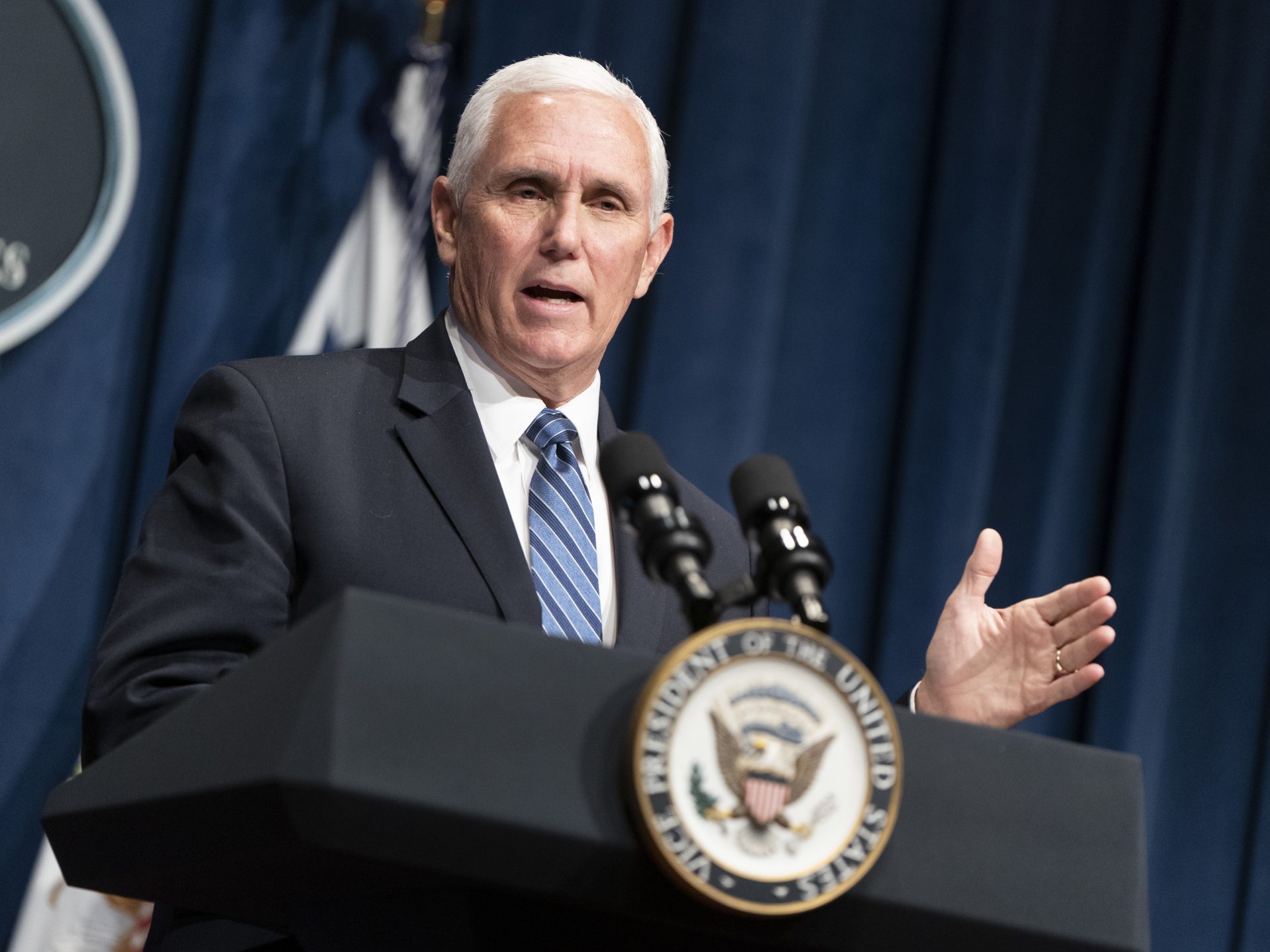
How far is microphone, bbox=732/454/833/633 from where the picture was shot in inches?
34.1

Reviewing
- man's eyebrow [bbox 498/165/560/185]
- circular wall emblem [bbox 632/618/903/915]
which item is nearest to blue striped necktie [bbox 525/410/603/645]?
man's eyebrow [bbox 498/165/560/185]

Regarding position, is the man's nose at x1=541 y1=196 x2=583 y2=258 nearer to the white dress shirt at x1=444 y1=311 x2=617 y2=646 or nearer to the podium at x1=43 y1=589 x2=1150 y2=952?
the white dress shirt at x1=444 y1=311 x2=617 y2=646

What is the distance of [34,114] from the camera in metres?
2.50

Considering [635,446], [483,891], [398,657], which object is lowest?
[483,891]

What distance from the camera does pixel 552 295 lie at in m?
1.65

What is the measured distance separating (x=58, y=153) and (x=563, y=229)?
130cm

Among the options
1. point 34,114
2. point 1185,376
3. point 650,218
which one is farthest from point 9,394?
point 1185,376

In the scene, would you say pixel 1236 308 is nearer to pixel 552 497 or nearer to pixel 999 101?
pixel 999 101

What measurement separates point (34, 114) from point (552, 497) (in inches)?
60.6

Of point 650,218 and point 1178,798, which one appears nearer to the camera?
point 650,218

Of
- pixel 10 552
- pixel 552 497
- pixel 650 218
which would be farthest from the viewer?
pixel 10 552

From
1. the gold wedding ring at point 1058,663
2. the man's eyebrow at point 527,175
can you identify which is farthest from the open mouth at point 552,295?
the gold wedding ring at point 1058,663

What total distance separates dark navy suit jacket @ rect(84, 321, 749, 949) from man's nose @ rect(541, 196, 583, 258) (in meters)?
0.18

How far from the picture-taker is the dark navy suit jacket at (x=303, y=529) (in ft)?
3.66
